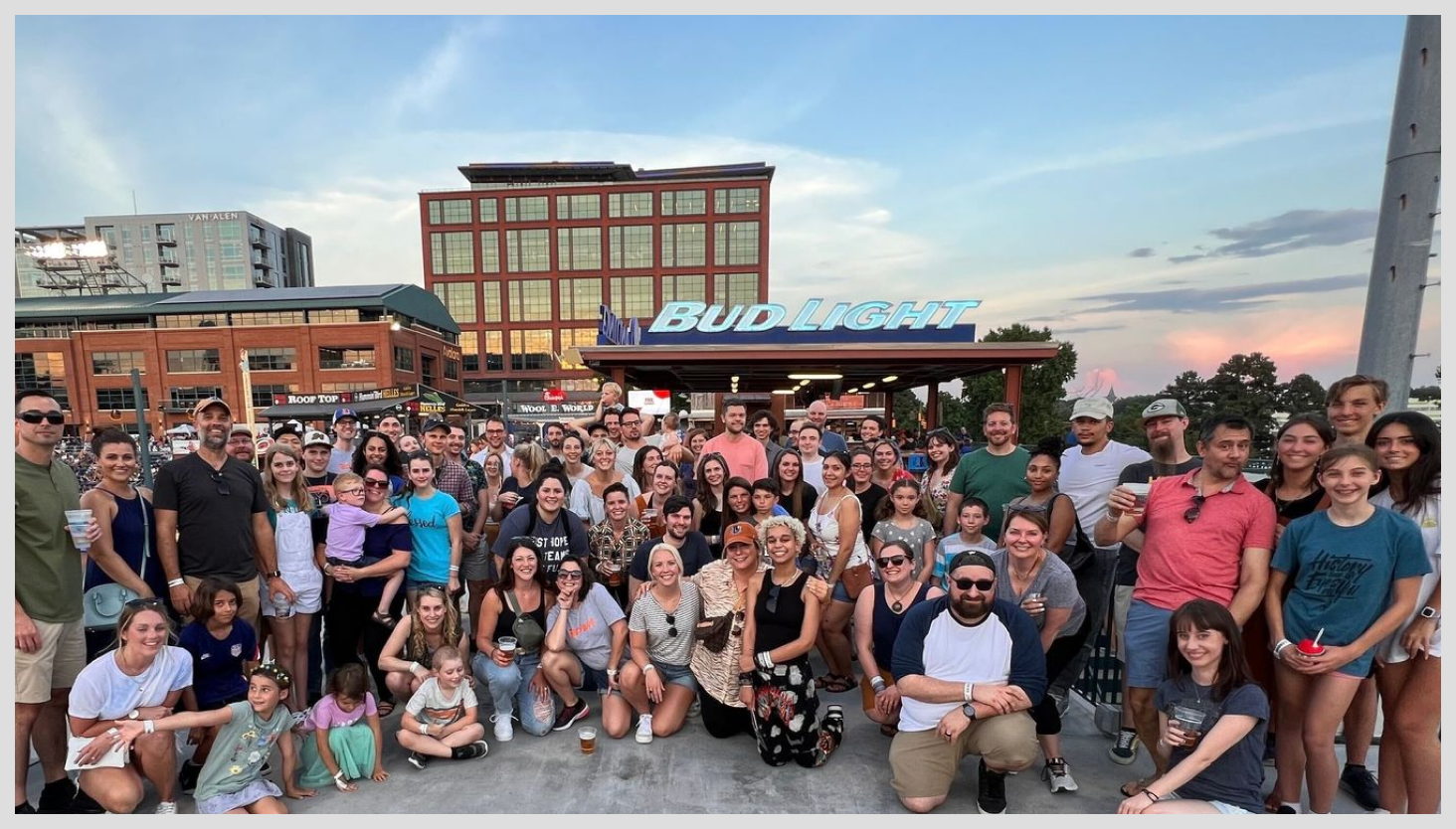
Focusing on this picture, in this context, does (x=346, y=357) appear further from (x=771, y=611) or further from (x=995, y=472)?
(x=995, y=472)

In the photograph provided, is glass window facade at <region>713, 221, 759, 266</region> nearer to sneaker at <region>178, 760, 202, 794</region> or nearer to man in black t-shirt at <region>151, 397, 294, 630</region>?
man in black t-shirt at <region>151, 397, 294, 630</region>

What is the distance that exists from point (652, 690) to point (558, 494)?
150 cm

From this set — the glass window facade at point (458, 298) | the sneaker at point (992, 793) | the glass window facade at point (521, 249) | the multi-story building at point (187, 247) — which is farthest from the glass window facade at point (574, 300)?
the sneaker at point (992, 793)

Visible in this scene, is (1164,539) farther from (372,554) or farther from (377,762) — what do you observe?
(372,554)

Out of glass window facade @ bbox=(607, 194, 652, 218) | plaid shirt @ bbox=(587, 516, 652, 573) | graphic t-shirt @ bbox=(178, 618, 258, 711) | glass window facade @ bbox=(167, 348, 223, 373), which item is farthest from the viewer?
glass window facade @ bbox=(607, 194, 652, 218)

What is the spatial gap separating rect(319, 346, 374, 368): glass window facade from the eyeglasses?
2022 inches

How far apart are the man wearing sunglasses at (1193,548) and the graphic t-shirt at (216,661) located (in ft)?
16.5

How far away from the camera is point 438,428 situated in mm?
5023

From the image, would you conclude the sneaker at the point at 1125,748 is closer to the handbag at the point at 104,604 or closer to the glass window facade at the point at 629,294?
the handbag at the point at 104,604

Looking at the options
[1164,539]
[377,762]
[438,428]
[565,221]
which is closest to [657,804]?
[377,762]

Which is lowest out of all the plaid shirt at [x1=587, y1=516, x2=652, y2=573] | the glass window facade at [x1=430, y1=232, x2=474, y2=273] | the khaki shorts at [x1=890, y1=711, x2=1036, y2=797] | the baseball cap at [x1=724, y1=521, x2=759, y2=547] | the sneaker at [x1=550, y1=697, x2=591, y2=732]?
the sneaker at [x1=550, y1=697, x2=591, y2=732]

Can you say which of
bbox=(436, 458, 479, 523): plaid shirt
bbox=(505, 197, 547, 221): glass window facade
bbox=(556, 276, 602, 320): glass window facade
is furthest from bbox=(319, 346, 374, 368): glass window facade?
bbox=(436, 458, 479, 523): plaid shirt

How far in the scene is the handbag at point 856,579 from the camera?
400cm

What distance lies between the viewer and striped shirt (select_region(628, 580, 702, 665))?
3.83 m
